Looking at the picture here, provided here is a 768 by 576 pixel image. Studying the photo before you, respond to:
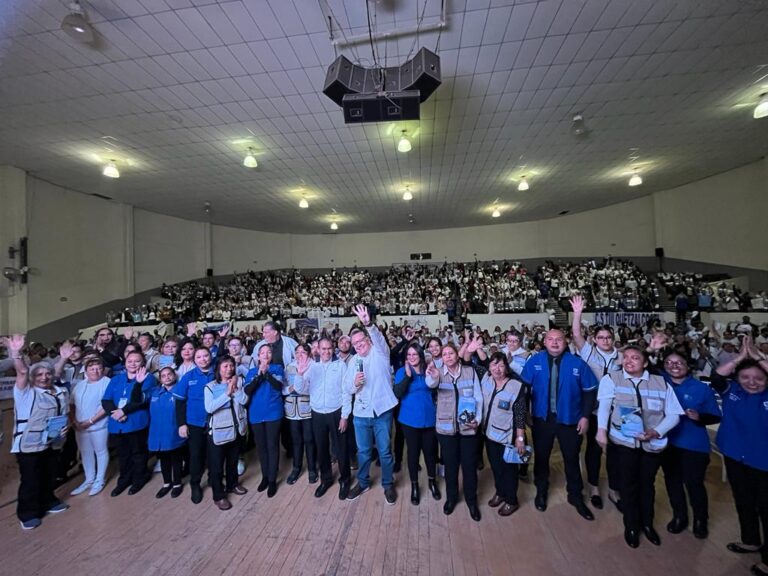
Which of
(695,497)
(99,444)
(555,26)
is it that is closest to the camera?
(695,497)

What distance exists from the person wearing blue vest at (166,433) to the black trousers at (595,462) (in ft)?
14.3

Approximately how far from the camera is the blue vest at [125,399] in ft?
11.6

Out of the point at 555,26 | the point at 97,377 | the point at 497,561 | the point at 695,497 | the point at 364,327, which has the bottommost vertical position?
the point at 497,561

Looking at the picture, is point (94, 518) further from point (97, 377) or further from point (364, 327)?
Result: point (364, 327)

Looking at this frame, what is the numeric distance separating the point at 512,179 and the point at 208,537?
11.9m

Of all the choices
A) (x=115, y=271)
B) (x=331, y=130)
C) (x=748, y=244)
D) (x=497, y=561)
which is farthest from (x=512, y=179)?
(x=115, y=271)

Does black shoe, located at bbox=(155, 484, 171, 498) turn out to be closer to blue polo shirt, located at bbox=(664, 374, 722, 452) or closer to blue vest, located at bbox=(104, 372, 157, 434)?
blue vest, located at bbox=(104, 372, 157, 434)

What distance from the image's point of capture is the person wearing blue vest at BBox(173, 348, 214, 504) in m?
3.31

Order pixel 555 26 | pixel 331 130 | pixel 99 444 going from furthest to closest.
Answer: pixel 331 130 < pixel 555 26 < pixel 99 444

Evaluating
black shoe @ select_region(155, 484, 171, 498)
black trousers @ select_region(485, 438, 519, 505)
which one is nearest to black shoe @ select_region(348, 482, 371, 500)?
black trousers @ select_region(485, 438, 519, 505)

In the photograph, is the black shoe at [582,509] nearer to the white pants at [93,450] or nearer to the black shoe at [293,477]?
the black shoe at [293,477]

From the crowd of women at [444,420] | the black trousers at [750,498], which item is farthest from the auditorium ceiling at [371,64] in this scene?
the black trousers at [750,498]

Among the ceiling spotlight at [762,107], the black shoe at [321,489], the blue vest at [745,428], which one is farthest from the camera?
the ceiling spotlight at [762,107]

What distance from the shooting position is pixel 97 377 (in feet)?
11.9
